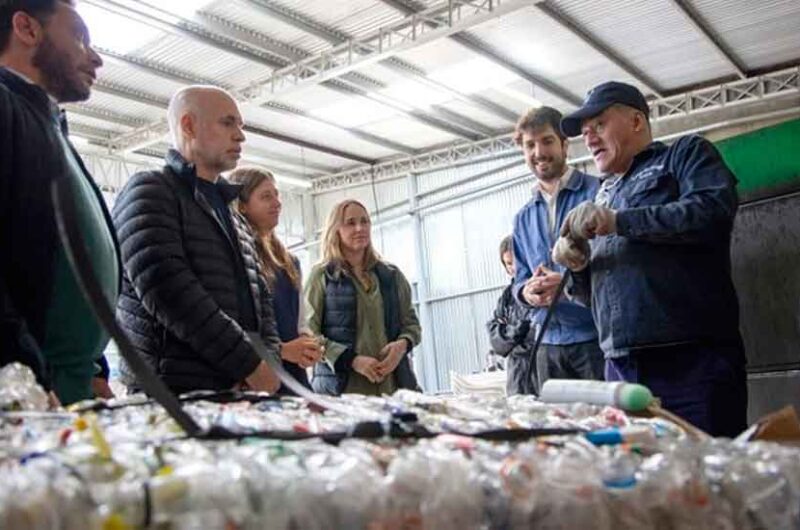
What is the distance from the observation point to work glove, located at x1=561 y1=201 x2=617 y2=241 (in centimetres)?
150

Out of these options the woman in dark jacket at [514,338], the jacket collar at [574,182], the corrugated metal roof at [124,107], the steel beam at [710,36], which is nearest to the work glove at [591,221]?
Result: the jacket collar at [574,182]

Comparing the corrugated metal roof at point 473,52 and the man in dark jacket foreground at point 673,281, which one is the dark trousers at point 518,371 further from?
the corrugated metal roof at point 473,52

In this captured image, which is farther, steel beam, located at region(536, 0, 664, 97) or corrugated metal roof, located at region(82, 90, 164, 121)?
corrugated metal roof, located at region(82, 90, 164, 121)

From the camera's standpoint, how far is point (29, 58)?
4.04 feet

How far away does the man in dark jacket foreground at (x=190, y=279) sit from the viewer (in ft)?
4.70

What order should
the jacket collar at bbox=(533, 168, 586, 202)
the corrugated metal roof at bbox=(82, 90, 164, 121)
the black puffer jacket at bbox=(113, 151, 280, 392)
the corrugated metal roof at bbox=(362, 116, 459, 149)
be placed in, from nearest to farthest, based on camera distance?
1. the black puffer jacket at bbox=(113, 151, 280, 392)
2. the jacket collar at bbox=(533, 168, 586, 202)
3. the corrugated metal roof at bbox=(82, 90, 164, 121)
4. the corrugated metal roof at bbox=(362, 116, 459, 149)

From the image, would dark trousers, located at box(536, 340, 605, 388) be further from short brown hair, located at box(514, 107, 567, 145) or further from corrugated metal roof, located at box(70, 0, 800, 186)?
corrugated metal roof, located at box(70, 0, 800, 186)

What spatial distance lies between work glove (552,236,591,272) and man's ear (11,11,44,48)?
0.99 metres

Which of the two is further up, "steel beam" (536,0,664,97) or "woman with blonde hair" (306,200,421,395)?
"steel beam" (536,0,664,97)

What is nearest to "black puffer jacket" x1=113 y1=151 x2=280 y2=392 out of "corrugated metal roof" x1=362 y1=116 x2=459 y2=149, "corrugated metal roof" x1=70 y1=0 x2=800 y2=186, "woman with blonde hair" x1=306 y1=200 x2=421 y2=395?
"woman with blonde hair" x1=306 y1=200 x2=421 y2=395

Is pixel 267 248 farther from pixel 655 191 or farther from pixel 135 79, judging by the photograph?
pixel 135 79

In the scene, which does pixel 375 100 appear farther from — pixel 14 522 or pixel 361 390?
pixel 14 522

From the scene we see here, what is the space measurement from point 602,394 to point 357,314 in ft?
5.75

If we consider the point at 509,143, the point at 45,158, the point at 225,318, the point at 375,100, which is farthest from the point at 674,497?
the point at 509,143
